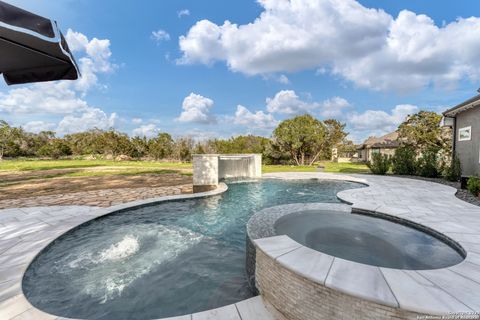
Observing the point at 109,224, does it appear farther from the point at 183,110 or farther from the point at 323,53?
the point at 183,110

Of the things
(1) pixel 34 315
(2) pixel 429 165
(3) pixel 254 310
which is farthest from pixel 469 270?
(2) pixel 429 165

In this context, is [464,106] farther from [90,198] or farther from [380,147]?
[380,147]

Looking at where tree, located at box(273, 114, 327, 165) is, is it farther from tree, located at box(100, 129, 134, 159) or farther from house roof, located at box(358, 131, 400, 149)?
tree, located at box(100, 129, 134, 159)

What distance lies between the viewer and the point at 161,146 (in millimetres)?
37656

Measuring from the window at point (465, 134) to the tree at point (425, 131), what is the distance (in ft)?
33.0

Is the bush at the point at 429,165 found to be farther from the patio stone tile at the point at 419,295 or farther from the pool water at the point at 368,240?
the patio stone tile at the point at 419,295

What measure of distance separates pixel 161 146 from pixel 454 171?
36.4 metres

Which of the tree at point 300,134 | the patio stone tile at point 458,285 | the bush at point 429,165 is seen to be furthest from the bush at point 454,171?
the tree at point 300,134

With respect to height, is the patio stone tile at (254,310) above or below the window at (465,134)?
below

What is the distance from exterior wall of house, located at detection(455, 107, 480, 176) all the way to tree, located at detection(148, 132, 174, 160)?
35123mm

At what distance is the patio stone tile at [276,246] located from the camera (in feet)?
9.11

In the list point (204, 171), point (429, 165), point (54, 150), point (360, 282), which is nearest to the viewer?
point (360, 282)

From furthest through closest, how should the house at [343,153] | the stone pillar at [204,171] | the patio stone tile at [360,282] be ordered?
1. the house at [343,153]
2. the stone pillar at [204,171]
3. the patio stone tile at [360,282]

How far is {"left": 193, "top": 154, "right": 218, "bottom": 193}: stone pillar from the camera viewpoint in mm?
10312
